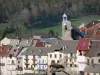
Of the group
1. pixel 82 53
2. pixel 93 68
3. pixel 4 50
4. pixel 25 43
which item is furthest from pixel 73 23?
pixel 93 68

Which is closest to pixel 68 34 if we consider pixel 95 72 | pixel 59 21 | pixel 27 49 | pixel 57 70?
pixel 27 49

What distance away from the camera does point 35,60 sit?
95375 millimetres

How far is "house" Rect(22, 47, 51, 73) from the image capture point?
9419cm

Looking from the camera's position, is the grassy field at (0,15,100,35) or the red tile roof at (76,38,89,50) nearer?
the red tile roof at (76,38,89,50)

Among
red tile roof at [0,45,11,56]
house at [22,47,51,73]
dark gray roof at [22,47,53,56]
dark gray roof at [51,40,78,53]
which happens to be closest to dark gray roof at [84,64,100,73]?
dark gray roof at [51,40,78,53]

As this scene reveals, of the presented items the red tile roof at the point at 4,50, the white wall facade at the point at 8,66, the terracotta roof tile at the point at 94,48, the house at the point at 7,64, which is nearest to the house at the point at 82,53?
the terracotta roof tile at the point at 94,48

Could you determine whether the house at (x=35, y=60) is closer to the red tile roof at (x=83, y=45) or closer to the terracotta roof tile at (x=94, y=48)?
the red tile roof at (x=83, y=45)

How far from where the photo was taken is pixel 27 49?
98500 mm

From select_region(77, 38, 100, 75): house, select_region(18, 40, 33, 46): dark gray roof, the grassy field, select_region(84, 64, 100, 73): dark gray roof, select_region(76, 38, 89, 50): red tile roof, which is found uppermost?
the grassy field

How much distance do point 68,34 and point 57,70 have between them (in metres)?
21.0

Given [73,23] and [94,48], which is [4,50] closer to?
[94,48]

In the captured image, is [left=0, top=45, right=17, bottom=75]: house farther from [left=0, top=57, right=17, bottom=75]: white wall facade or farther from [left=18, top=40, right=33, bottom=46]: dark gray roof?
[left=18, top=40, right=33, bottom=46]: dark gray roof

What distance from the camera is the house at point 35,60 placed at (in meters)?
94.2

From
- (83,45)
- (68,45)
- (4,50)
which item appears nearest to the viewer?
(83,45)
